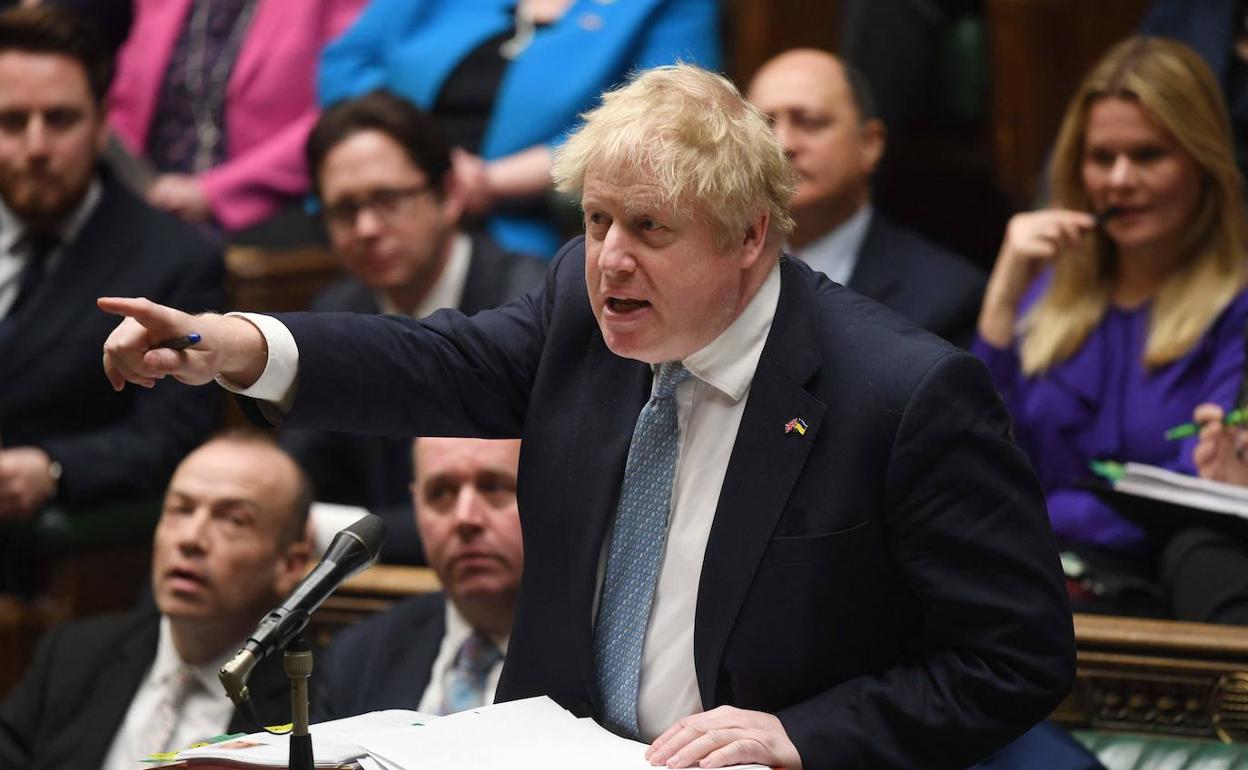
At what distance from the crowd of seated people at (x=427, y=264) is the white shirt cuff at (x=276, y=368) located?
2.83ft

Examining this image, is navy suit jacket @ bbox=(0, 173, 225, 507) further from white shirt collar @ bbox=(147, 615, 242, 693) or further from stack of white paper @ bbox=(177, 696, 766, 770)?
stack of white paper @ bbox=(177, 696, 766, 770)

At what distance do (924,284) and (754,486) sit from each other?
129 cm

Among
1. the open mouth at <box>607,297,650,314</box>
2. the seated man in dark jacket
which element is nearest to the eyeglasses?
the seated man in dark jacket

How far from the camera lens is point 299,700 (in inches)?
51.6

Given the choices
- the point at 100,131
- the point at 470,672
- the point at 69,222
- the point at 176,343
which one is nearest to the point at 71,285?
the point at 69,222

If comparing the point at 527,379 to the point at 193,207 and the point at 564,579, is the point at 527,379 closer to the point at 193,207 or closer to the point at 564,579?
the point at 564,579

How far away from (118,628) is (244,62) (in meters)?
1.44

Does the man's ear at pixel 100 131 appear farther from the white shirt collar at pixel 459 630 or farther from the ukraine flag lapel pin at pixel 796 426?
the ukraine flag lapel pin at pixel 796 426

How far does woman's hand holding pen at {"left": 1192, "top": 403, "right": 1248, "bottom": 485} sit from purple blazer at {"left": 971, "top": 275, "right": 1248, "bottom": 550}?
12 centimetres

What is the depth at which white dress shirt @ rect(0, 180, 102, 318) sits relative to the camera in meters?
3.08

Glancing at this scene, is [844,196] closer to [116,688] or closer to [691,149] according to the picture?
[116,688]

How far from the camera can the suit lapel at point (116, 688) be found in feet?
7.91

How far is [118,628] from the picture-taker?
8.36 ft

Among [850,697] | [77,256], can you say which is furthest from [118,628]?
[850,697]
